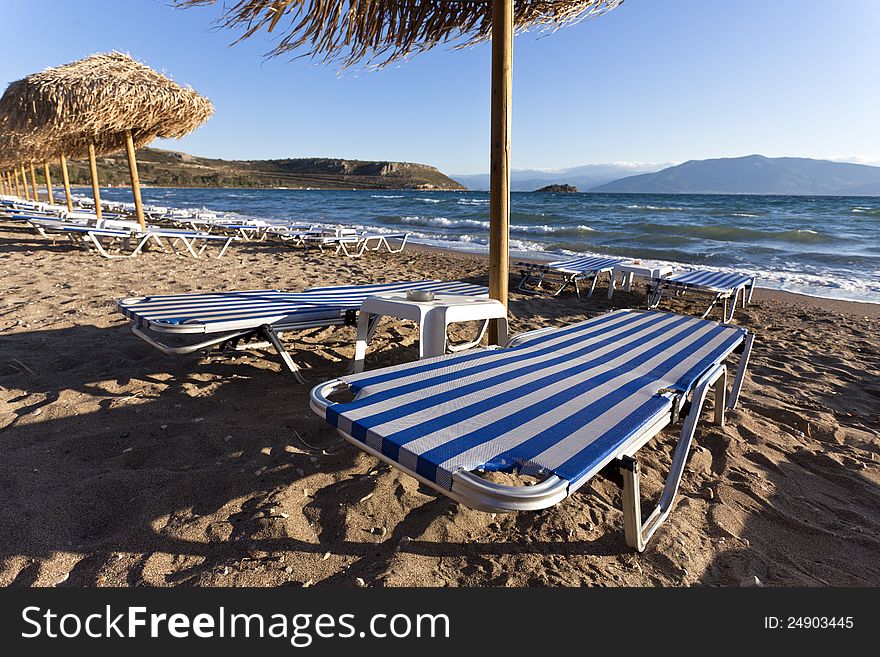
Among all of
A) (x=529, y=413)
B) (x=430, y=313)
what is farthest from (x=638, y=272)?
(x=529, y=413)

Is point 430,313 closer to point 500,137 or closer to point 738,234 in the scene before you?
point 500,137

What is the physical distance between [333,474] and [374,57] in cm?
307

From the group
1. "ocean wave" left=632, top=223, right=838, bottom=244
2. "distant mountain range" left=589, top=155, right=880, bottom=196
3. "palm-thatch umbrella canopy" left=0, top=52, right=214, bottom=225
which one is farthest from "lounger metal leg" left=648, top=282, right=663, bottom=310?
"distant mountain range" left=589, top=155, right=880, bottom=196

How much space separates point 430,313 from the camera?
2594 millimetres

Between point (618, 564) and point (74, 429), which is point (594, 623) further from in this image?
point (74, 429)

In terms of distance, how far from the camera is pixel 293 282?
6.17 metres

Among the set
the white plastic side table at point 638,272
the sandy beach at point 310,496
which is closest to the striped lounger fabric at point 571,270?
the white plastic side table at point 638,272

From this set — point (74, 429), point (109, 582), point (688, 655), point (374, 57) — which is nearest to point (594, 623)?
point (688, 655)

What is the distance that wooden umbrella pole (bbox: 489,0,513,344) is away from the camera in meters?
2.79

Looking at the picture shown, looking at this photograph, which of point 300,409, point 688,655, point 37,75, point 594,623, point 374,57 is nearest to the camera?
point 688,655

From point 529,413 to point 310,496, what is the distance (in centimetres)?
97

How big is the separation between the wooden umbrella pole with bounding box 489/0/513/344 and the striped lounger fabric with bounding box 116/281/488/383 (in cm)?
45

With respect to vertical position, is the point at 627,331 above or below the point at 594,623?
above

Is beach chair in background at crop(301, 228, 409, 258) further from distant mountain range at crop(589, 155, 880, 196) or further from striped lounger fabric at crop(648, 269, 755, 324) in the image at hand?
distant mountain range at crop(589, 155, 880, 196)
